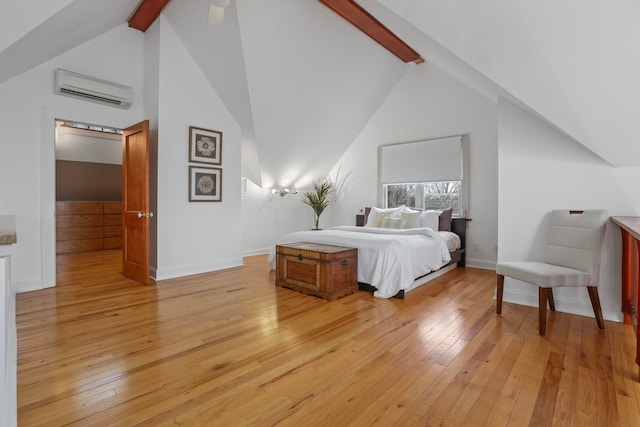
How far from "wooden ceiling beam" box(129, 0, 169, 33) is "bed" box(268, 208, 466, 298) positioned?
3201 millimetres

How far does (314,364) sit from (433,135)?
457 cm

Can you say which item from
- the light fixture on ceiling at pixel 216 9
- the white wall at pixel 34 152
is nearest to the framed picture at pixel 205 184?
the white wall at pixel 34 152

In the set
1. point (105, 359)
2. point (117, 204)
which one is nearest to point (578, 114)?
point (105, 359)

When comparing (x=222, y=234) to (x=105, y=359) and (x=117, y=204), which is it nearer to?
(x=105, y=359)

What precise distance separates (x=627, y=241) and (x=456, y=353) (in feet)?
5.80

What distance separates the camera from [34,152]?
355 cm

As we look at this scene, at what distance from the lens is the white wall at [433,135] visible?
16.1 ft

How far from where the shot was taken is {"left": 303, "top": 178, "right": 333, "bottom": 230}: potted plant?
6.61 metres

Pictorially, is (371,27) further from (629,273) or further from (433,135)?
(629,273)

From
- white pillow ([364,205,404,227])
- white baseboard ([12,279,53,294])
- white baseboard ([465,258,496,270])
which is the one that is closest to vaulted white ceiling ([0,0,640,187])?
white pillow ([364,205,404,227])

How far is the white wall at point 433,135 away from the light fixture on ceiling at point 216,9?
382cm

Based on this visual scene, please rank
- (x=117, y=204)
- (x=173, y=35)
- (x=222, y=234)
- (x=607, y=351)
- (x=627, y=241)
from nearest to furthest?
(x=607, y=351) < (x=627, y=241) < (x=173, y=35) < (x=222, y=234) < (x=117, y=204)

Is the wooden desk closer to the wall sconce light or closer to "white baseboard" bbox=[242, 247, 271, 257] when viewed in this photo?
the wall sconce light

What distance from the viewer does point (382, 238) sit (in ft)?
12.2
